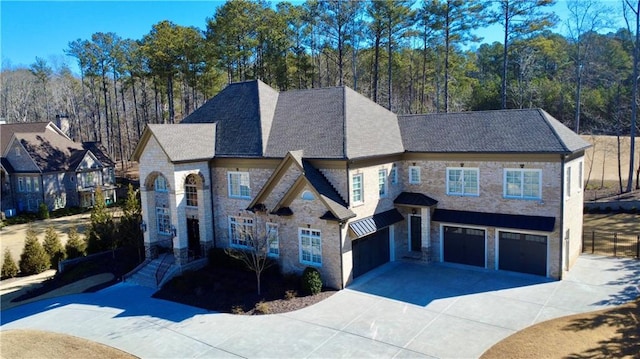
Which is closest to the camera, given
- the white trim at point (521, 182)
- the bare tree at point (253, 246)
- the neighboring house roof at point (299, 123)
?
the bare tree at point (253, 246)

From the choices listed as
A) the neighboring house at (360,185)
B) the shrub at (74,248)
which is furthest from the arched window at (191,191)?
the shrub at (74,248)

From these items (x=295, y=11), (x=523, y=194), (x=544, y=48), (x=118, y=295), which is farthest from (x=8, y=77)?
(x=523, y=194)

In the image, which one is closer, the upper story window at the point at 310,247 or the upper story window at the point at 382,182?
the upper story window at the point at 310,247

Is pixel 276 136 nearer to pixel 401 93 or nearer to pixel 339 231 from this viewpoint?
pixel 339 231

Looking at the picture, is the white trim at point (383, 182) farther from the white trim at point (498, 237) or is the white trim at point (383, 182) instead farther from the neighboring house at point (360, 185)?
the white trim at point (498, 237)

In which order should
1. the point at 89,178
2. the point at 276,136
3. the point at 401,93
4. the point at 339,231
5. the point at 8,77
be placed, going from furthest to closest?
the point at 8,77, the point at 401,93, the point at 89,178, the point at 276,136, the point at 339,231

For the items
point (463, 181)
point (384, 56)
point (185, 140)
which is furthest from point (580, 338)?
point (384, 56)

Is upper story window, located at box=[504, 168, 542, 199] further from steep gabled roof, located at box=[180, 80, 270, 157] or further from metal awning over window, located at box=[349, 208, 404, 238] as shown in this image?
steep gabled roof, located at box=[180, 80, 270, 157]
